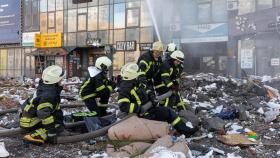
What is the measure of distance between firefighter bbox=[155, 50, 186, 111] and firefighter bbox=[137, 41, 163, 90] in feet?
0.50

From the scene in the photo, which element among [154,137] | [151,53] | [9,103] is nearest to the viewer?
[154,137]

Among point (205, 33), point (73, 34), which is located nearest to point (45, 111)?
point (205, 33)

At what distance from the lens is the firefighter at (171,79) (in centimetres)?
802

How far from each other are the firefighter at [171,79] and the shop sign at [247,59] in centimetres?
1301

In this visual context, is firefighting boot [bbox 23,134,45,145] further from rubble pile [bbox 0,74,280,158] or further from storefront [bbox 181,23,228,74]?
storefront [bbox 181,23,228,74]

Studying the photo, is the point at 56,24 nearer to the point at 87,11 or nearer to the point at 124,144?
the point at 87,11

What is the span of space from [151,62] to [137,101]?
1.77 meters

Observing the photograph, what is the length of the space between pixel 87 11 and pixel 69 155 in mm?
22090

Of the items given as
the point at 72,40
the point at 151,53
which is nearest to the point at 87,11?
the point at 72,40

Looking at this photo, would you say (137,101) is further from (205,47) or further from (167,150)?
(205,47)

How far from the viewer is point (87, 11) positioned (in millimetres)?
27266

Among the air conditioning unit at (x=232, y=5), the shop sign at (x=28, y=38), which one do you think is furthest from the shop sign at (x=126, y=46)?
the shop sign at (x=28, y=38)

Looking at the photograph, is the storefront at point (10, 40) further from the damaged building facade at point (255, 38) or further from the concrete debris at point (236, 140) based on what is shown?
the concrete debris at point (236, 140)

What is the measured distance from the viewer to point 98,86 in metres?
7.57
